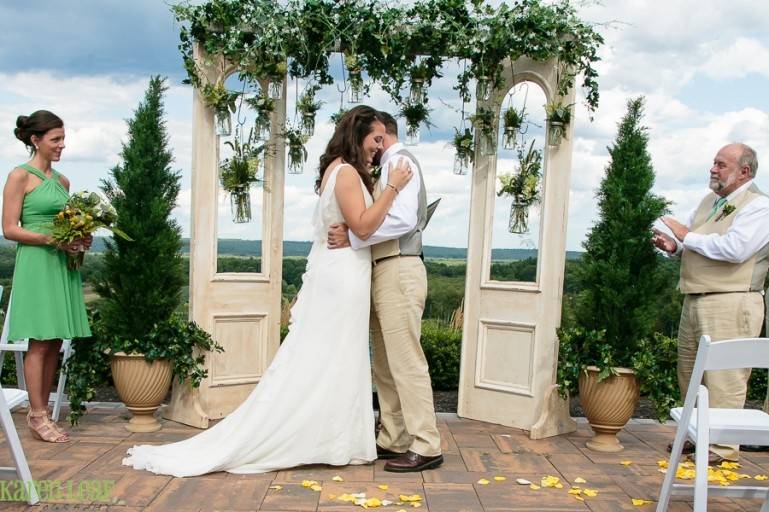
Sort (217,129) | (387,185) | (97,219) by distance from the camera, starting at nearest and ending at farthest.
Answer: (387,185), (97,219), (217,129)

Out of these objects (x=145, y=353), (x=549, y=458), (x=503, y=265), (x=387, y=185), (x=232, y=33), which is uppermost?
(x=232, y=33)

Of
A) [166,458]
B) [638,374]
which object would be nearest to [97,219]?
[166,458]

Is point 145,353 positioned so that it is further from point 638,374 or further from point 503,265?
point 638,374

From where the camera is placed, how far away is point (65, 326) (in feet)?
14.6

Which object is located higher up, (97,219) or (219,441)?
(97,219)

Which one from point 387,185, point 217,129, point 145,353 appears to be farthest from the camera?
point 217,129

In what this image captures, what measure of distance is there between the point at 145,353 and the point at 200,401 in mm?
545

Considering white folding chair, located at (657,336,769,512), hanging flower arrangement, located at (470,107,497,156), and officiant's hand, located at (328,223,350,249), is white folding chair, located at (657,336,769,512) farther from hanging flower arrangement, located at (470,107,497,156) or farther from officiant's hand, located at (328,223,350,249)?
hanging flower arrangement, located at (470,107,497,156)

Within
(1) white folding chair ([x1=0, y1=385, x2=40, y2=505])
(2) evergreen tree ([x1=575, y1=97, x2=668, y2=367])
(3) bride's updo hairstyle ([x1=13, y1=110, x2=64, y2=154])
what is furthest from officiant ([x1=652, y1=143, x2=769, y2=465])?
(3) bride's updo hairstyle ([x1=13, y1=110, x2=64, y2=154])

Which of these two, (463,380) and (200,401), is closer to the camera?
(200,401)

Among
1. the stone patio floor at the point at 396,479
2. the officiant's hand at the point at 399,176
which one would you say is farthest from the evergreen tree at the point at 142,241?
the officiant's hand at the point at 399,176

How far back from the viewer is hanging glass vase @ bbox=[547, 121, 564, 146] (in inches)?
198

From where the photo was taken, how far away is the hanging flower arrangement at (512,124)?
5.20 metres

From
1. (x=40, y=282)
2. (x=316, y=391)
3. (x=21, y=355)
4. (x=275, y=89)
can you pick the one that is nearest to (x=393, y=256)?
(x=316, y=391)
